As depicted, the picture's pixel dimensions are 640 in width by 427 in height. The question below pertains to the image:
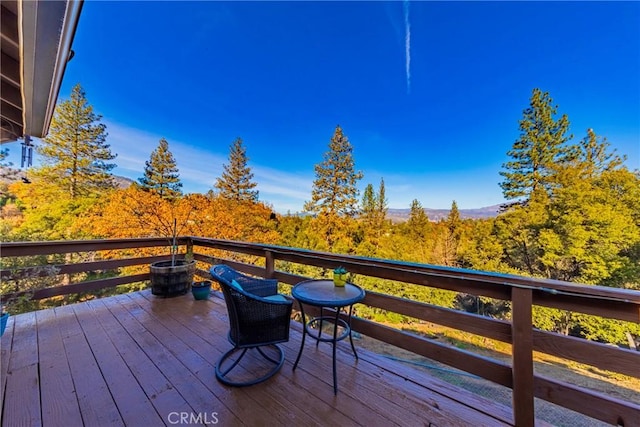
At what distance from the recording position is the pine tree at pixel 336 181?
1634cm

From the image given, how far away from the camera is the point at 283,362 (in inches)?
80.0

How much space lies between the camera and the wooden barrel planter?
3410 millimetres

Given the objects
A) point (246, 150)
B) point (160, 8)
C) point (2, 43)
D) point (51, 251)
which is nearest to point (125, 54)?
point (160, 8)

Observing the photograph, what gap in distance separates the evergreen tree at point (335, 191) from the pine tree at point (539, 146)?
9.20 metres

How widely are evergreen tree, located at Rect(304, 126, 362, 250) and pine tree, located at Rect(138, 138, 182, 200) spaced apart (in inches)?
328

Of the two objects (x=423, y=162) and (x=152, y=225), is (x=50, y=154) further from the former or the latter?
(x=423, y=162)

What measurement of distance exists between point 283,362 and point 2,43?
9.13 ft

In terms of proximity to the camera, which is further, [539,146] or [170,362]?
[539,146]

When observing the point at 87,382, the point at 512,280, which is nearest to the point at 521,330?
the point at 512,280

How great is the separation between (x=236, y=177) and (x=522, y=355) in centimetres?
1627

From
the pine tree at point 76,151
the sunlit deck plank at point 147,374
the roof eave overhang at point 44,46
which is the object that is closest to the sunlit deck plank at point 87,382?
the sunlit deck plank at point 147,374

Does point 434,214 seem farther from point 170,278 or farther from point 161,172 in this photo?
point 170,278

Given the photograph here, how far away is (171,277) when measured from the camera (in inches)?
137

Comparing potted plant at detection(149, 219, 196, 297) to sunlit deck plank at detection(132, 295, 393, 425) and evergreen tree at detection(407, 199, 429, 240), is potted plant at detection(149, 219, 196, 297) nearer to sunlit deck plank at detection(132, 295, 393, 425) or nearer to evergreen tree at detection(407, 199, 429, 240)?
sunlit deck plank at detection(132, 295, 393, 425)
